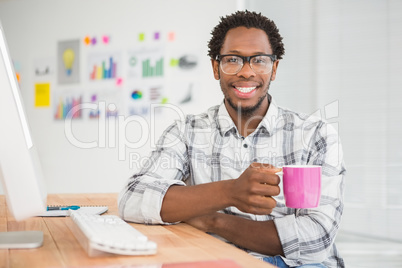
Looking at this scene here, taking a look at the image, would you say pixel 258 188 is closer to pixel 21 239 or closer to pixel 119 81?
pixel 21 239

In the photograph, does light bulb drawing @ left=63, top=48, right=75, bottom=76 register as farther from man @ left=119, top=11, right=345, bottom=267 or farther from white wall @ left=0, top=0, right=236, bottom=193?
man @ left=119, top=11, right=345, bottom=267

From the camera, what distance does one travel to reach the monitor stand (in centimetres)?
89

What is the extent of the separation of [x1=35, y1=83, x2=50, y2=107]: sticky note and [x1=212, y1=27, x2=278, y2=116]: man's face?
3118 millimetres

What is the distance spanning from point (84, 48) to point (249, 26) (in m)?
2.83

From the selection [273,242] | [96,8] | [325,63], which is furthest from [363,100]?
[96,8]

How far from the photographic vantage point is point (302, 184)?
102cm

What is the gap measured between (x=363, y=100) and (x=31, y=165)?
109 inches

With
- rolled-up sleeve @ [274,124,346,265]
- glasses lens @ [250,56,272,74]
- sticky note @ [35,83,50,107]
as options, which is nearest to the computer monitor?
rolled-up sleeve @ [274,124,346,265]

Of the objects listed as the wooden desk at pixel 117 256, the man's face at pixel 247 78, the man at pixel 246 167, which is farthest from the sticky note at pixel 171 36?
the wooden desk at pixel 117 256

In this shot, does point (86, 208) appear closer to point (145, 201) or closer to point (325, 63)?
point (145, 201)

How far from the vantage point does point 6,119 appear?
798 millimetres

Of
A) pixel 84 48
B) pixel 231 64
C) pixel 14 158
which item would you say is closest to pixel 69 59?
pixel 84 48

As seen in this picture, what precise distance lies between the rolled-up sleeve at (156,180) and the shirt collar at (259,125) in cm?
15

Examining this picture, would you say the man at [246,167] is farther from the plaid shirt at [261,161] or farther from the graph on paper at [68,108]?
the graph on paper at [68,108]
